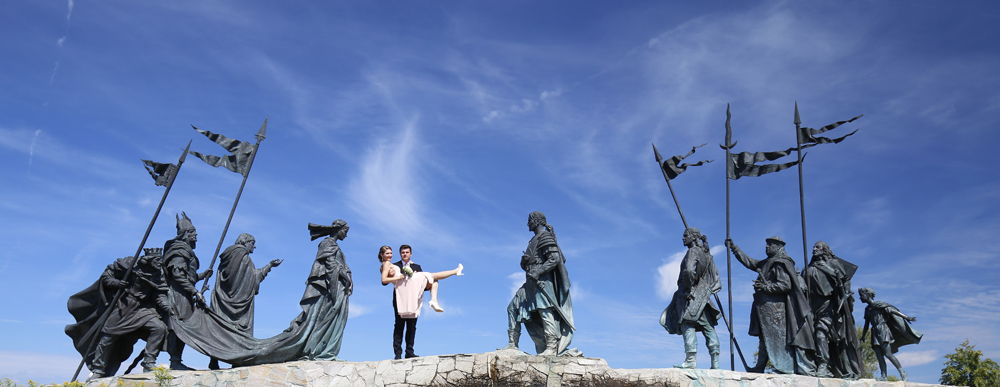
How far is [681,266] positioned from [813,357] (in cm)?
231

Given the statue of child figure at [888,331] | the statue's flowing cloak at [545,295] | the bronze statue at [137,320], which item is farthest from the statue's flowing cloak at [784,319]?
the bronze statue at [137,320]

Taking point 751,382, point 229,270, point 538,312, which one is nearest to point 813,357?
point 751,382

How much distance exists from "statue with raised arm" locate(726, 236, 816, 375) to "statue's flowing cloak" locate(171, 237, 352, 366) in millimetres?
6428

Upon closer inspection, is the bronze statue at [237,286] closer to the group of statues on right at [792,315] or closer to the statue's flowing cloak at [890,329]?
the group of statues on right at [792,315]

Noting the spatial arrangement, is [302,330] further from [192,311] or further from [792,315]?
[792,315]

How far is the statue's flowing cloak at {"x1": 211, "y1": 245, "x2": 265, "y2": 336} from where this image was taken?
34.4 feet

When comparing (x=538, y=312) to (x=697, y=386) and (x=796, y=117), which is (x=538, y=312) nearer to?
(x=697, y=386)

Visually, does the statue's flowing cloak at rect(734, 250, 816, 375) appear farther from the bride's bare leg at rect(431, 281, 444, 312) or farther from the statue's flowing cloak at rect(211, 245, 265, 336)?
the statue's flowing cloak at rect(211, 245, 265, 336)

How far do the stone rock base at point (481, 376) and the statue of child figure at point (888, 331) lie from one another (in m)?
1.79

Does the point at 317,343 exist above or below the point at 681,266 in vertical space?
below

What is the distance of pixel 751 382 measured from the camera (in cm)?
938

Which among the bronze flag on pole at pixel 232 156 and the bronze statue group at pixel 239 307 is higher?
the bronze flag on pole at pixel 232 156

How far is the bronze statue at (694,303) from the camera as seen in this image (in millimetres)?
10078

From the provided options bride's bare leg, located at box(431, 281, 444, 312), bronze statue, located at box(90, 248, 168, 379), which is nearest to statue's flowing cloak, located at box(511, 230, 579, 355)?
bride's bare leg, located at box(431, 281, 444, 312)
